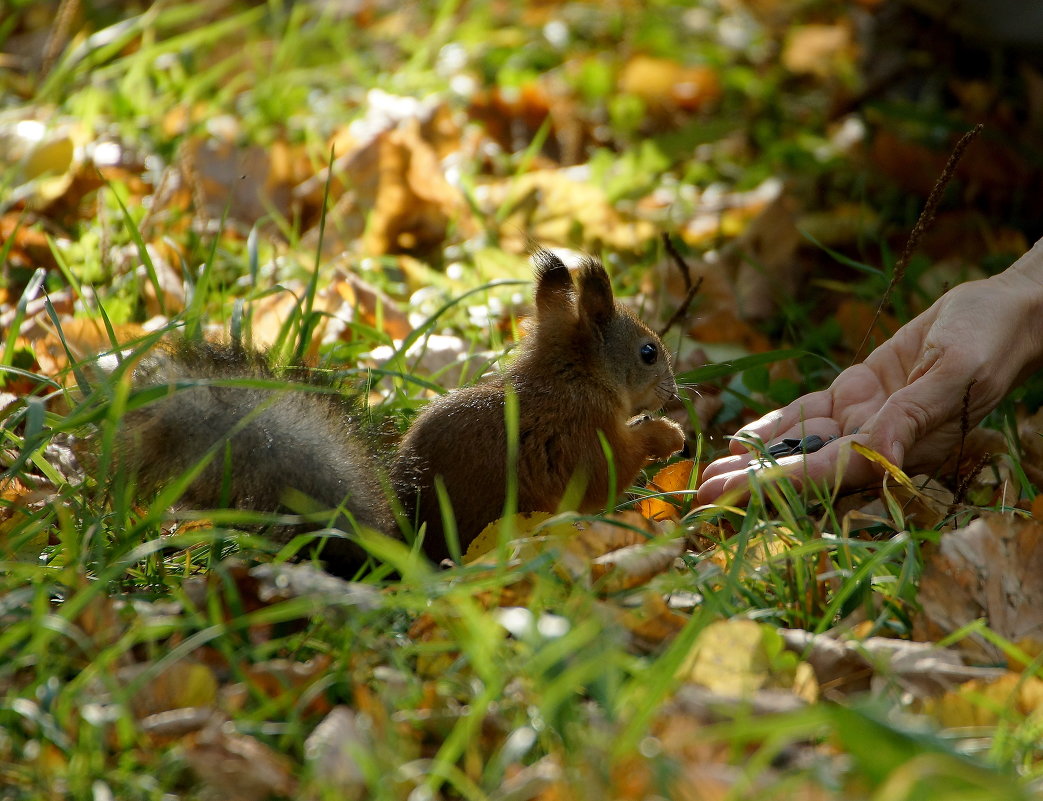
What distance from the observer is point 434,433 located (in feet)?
6.97

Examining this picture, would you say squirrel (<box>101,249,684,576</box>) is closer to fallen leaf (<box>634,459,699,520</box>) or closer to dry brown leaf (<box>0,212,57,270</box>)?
fallen leaf (<box>634,459,699,520</box>)

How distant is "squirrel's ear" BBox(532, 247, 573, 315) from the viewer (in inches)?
95.0

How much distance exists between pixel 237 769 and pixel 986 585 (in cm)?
103

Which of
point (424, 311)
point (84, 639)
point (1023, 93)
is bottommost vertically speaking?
point (1023, 93)

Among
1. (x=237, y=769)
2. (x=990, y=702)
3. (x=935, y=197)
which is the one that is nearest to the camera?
(x=237, y=769)

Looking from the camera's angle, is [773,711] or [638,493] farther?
[638,493]

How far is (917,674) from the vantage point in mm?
1438

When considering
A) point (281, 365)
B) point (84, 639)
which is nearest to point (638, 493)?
point (281, 365)

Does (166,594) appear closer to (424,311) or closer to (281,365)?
(281,365)

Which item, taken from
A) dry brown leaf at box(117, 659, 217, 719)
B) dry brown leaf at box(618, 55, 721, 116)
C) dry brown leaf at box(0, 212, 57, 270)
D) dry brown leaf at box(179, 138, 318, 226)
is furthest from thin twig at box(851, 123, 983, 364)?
dry brown leaf at box(618, 55, 721, 116)

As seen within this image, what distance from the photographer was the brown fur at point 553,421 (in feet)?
6.83

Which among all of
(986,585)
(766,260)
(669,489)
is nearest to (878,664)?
(986,585)

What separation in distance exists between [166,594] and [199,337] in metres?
0.52

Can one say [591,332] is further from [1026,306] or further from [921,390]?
[1026,306]
